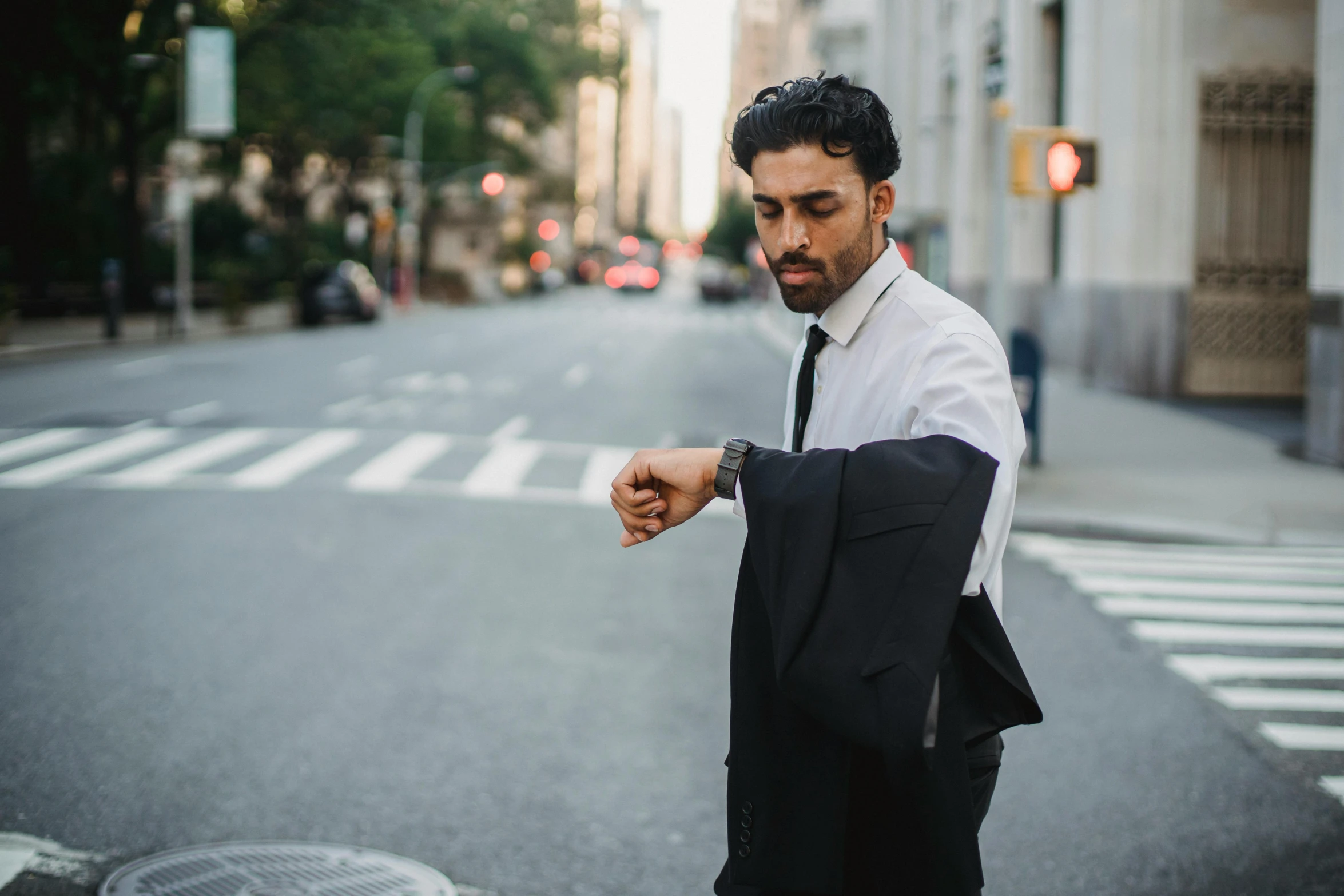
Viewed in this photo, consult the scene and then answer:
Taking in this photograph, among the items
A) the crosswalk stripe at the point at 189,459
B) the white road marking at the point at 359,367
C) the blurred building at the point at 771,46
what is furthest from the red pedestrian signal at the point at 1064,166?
the blurred building at the point at 771,46

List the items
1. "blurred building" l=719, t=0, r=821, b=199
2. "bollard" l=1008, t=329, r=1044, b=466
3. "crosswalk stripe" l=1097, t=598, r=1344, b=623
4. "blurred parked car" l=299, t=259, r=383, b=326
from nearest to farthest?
"crosswalk stripe" l=1097, t=598, r=1344, b=623
"bollard" l=1008, t=329, r=1044, b=466
"blurred parked car" l=299, t=259, r=383, b=326
"blurred building" l=719, t=0, r=821, b=199

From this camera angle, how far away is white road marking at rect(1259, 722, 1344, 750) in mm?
5746

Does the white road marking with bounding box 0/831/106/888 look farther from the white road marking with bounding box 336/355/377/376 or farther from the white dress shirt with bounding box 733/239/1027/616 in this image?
the white road marking with bounding box 336/355/377/376

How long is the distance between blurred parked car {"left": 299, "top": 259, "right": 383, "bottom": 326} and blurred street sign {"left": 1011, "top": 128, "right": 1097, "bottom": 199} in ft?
107

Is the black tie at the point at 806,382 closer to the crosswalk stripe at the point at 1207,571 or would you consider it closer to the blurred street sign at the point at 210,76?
the crosswalk stripe at the point at 1207,571

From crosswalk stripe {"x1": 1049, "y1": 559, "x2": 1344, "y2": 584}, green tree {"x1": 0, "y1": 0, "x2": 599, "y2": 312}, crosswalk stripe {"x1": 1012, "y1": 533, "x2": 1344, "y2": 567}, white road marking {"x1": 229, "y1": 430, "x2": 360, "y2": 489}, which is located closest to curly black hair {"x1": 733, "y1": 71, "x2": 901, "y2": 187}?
crosswalk stripe {"x1": 1049, "y1": 559, "x2": 1344, "y2": 584}

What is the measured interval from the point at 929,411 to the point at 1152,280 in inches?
838

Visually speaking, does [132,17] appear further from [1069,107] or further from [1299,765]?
[1299,765]

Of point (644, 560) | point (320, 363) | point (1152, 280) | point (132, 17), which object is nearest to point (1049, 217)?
point (1152, 280)

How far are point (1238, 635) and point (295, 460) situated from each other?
9.34 metres

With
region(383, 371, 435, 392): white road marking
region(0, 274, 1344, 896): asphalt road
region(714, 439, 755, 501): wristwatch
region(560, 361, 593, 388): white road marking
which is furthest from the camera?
region(560, 361, 593, 388): white road marking

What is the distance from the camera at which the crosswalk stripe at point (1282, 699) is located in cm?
628

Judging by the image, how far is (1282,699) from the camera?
253 inches

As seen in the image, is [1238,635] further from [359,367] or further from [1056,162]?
[359,367]
